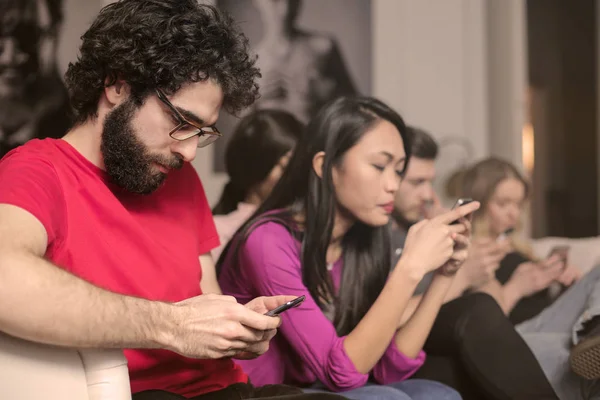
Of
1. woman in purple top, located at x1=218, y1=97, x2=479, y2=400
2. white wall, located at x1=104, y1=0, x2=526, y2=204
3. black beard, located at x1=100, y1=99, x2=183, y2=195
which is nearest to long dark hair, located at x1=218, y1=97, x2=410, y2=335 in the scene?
Answer: woman in purple top, located at x1=218, y1=97, x2=479, y2=400

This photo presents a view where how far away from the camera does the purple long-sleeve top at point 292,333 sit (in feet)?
4.47

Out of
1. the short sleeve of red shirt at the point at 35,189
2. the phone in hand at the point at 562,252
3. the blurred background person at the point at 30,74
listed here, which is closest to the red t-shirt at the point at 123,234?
the short sleeve of red shirt at the point at 35,189

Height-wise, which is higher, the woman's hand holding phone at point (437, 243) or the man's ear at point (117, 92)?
the man's ear at point (117, 92)

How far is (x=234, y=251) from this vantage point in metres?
1.47

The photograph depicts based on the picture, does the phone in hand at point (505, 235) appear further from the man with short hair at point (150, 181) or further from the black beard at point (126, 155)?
the black beard at point (126, 155)

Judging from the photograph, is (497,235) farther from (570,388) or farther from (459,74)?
(570,388)

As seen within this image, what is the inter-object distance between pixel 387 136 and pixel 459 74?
109cm

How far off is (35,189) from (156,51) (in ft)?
0.96

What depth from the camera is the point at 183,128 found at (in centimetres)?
117

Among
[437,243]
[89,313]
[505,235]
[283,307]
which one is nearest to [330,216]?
[437,243]

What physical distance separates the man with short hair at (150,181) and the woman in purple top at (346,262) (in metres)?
0.14

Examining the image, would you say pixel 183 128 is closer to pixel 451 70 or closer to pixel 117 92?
pixel 117 92

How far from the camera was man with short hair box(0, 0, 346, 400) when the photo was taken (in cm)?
99

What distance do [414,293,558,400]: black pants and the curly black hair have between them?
695mm
